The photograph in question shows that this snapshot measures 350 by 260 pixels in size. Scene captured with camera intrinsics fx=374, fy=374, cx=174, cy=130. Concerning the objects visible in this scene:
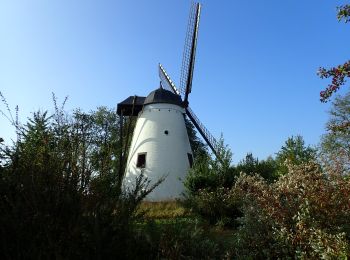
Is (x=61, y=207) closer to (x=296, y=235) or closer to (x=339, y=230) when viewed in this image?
(x=296, y=235)

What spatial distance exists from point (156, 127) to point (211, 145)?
5.52m

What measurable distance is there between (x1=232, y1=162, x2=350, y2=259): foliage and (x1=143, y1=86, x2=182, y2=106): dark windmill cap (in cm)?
1847

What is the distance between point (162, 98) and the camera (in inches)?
1032

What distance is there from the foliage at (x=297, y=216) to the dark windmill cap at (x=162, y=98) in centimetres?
1847

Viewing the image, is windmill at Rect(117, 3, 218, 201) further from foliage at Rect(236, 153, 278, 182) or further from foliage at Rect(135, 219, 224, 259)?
foliage at Rect(135, 219, 224, 259)

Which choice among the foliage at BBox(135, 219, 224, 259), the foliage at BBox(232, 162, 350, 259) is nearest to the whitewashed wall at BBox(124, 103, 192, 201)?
the foliage at BBox(232, 162, 350, 259)

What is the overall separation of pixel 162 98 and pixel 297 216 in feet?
65.0

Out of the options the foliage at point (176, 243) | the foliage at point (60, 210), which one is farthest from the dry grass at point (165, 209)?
the foliage at point (60, 210)

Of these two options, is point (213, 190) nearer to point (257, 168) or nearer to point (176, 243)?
point (257, 168)

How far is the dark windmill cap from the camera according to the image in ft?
85.7

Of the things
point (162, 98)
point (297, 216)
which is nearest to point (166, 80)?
point (162, 98)

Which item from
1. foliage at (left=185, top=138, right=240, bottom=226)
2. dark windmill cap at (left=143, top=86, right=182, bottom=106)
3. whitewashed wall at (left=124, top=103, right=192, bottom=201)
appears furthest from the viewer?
dark windmill cap at (left=143, top=86, right=182, bottom=106)

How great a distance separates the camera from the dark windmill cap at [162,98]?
2612 centimetres

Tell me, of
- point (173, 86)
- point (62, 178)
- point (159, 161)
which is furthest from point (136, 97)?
point (62, 178)
